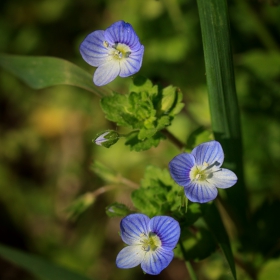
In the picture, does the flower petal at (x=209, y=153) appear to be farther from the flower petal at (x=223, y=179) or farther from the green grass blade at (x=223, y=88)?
the green grass blade at (x=223, y=88)

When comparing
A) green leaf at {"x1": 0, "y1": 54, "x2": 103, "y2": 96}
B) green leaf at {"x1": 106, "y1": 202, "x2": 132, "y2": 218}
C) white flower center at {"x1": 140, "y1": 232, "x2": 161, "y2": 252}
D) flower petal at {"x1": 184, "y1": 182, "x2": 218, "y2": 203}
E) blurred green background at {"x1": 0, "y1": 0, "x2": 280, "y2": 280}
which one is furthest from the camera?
blurred green background at {"x1": 0, "y1": 0, "x2": 280, "y2": 280}

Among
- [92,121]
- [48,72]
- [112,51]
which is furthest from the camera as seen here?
[92,121]

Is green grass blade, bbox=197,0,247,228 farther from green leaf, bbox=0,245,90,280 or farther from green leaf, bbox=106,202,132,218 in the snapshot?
green leaf, bbox=0,245,90,280

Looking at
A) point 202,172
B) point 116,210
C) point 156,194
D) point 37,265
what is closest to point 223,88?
point 202,172

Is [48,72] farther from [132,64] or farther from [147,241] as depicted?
[147,241]

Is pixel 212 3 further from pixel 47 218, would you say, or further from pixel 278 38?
pixel 47 218

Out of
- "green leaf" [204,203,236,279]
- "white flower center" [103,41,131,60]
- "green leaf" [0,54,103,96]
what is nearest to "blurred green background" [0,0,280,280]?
"green leaf" [204,203,236,279]

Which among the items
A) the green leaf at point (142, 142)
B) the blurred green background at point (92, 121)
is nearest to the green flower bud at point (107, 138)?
the green leaf at point (142, 142)
